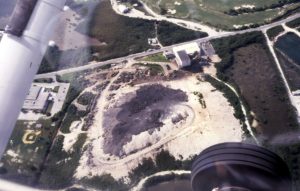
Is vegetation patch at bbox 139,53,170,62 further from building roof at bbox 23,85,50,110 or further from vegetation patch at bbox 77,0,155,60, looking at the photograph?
building roof at bbox 23,85,50,110

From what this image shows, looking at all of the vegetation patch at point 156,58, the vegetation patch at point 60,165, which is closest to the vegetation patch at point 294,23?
the vegetation patch at point 156,58

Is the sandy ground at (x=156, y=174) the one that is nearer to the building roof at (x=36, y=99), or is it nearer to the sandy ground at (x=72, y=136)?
the sandy ground at (x=72, y=136)

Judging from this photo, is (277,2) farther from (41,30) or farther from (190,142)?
(41,30)

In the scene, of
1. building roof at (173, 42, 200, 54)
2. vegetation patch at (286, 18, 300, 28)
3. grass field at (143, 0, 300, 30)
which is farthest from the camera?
grass field at (143, 0, 300, 30)

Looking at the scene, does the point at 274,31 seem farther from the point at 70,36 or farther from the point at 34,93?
the point at 34,93

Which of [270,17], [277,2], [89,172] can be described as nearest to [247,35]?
[270,17]

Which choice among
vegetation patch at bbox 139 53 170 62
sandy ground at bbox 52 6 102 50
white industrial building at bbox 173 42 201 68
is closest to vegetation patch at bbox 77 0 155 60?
sandy ground at bbox 52 6 102 50
